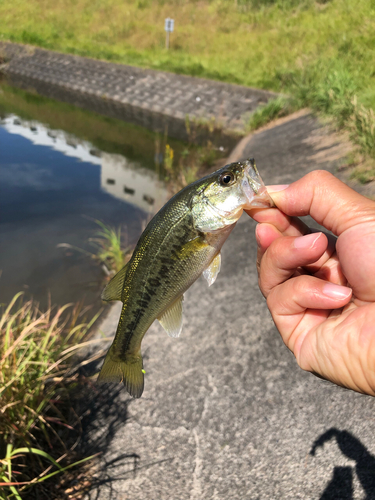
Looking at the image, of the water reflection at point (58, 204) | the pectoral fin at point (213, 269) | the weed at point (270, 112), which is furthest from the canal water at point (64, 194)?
the pectoral fin at point (213, 269)

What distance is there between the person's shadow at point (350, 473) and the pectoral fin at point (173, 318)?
95.4 inches

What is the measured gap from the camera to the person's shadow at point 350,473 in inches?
118

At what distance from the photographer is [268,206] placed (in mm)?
2152

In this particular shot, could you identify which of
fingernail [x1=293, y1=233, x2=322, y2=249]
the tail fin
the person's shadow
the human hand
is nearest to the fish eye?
the human hand

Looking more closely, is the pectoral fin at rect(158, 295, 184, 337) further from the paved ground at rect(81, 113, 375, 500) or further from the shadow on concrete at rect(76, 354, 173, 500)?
the shadow on concrete at rect(76, 354, 173, 500)

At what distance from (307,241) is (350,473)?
256 cm

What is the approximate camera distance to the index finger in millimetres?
2037

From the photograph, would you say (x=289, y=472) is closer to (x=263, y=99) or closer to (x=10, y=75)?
(x=263, y=99)

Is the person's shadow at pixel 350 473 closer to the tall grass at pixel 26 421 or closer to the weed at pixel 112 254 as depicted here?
the tall grass at pixel 26 421

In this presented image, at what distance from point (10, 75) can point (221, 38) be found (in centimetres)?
1678

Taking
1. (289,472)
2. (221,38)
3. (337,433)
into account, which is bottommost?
(289,472)

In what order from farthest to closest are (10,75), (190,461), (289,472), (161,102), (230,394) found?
(10,75), (161,102), (230,394), (190,461), (289,472)

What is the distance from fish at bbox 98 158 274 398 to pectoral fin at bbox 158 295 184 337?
0.22 ft

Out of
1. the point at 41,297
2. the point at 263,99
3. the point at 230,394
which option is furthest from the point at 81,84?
the point at 230,394
